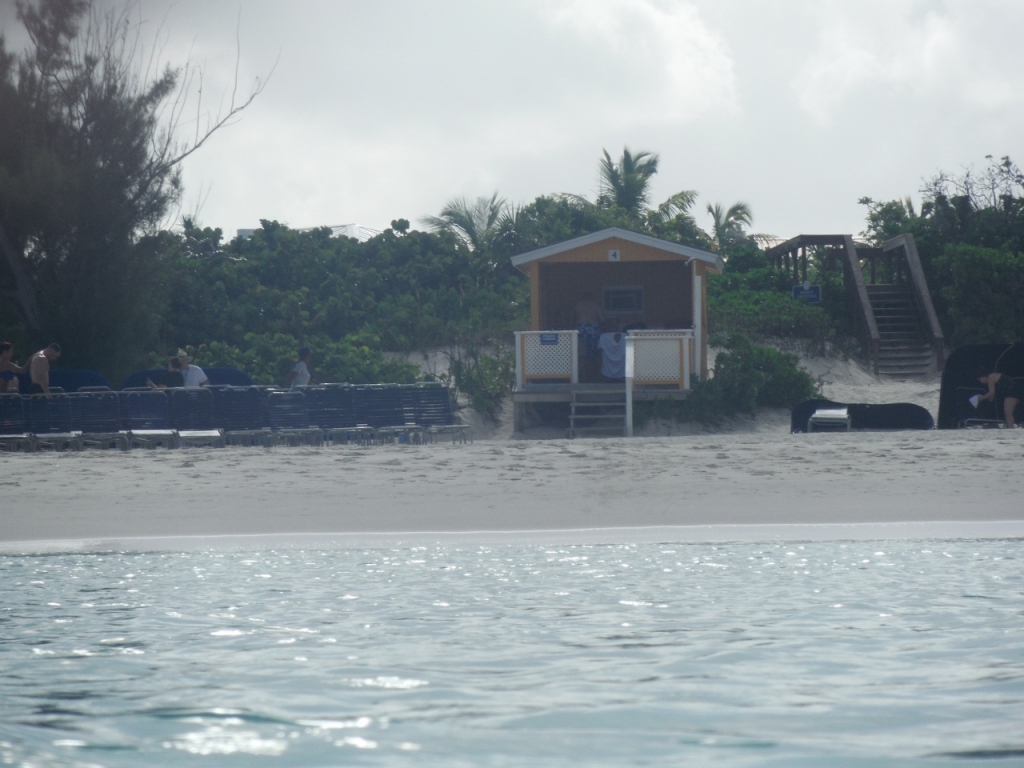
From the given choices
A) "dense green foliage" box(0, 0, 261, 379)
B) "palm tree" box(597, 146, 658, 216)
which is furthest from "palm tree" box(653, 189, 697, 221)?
"dense green foliage" box(0, 0, 261, 379)

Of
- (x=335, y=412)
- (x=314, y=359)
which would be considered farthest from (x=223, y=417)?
(x=314, y=359)

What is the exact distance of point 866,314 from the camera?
28750 mm

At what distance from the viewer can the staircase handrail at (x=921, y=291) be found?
28.1 meters

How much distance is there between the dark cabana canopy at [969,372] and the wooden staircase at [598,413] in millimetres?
5311

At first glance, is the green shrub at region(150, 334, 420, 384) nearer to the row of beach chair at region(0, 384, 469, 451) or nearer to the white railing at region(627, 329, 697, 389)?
the white railing at region(627, 329, 697, 389)

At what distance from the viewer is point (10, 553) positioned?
8.30 meters

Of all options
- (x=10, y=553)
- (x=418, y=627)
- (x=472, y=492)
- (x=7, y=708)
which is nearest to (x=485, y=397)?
(x=472, y=492)

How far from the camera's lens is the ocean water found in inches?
181

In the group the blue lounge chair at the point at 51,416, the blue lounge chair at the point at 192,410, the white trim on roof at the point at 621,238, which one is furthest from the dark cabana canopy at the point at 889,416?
the blue lounge chair at the point at 51,416

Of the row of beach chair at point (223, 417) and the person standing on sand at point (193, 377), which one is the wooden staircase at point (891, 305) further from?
the person standing on sand at point (193, 377)

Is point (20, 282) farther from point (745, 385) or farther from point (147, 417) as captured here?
point (745, 385)

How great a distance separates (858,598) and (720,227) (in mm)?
42827

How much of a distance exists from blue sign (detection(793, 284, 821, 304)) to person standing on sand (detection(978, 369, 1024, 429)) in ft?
44.4

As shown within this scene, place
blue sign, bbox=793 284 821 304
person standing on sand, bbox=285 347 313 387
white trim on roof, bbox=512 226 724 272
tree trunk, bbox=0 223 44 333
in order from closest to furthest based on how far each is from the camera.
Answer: person standing on sand, bbox=285 347 313 387
white trim on roof, bbox=512 226 724 272
tree trunk, bbox=0 223 44 333
blue sign, bbox=793 284 821 304
